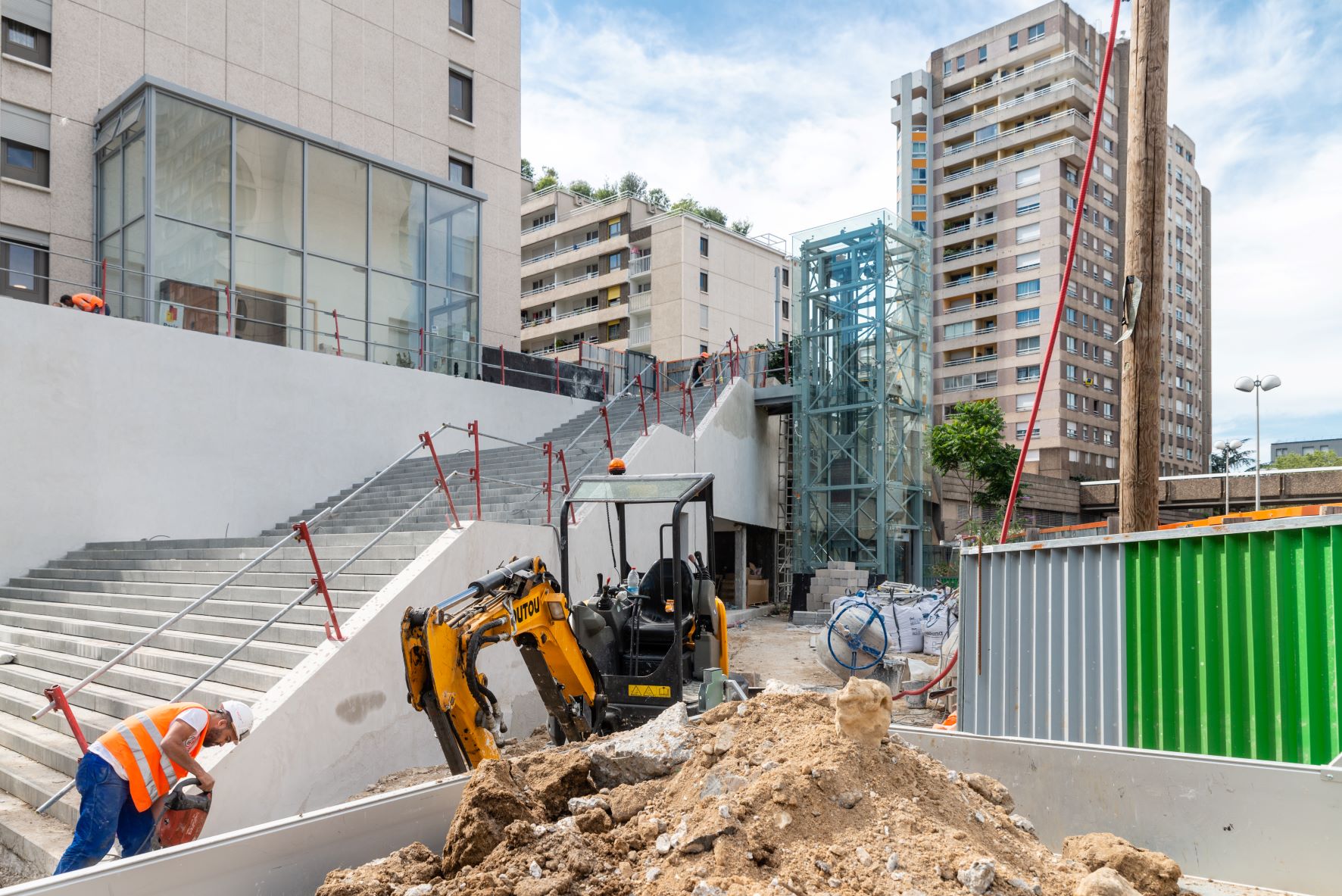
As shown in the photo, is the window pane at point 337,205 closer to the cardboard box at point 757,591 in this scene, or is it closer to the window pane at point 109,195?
the window pane at point 109,195

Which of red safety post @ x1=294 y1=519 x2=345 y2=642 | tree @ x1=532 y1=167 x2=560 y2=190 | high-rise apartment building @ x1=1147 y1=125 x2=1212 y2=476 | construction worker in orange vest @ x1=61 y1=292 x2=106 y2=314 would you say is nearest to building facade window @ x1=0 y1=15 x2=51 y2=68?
construction worker in orange vest @ x1=61 y1=292 x2=106 y2=314

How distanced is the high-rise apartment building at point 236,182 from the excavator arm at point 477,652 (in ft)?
38.0

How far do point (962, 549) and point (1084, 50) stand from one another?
70382 millimetres

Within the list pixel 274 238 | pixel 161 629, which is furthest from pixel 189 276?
pixel 161 629

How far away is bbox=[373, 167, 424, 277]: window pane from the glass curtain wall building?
0.09ft

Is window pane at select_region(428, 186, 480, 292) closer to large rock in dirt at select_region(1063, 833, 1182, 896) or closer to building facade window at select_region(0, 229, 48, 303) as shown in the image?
building facade window at select_region(0, 229, 48, 303)

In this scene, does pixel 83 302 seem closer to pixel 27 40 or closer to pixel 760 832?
pixel 27 40

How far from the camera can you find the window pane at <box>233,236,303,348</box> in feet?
54.2

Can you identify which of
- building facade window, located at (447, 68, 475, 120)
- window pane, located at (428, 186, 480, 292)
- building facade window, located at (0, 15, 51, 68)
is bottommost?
window pane, located at (428, 186, 480, 292)

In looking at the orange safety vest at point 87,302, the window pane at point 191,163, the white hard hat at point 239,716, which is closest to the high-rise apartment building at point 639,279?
the window pane at point 191,163

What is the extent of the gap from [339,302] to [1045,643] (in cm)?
1588

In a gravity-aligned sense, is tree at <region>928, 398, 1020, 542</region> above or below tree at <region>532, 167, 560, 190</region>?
below

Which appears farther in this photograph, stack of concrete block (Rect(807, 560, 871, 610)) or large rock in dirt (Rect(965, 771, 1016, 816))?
stack of concrete block (Rect(807, 560, 871, 610))

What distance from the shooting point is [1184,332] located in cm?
7919
